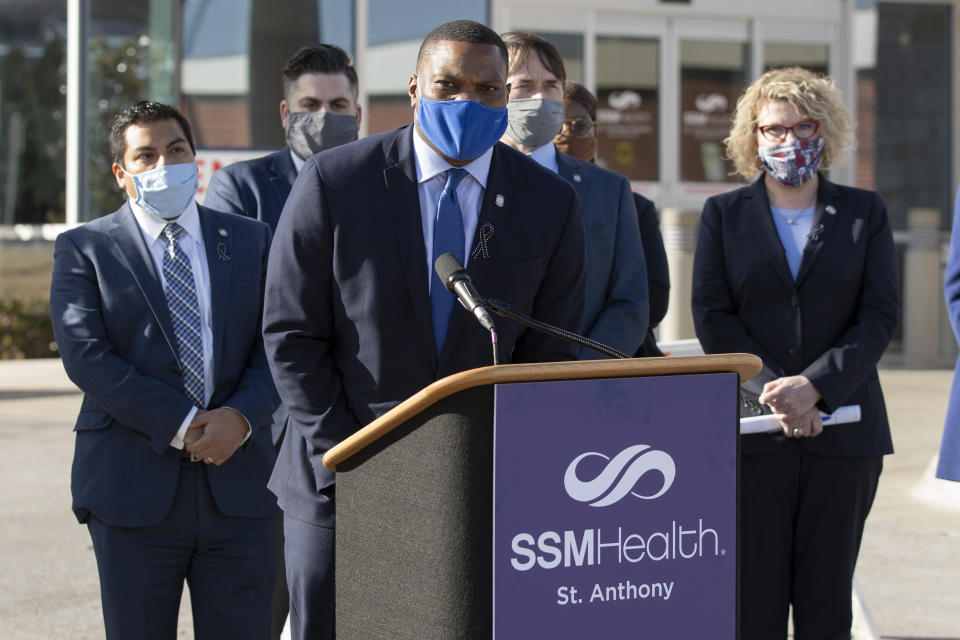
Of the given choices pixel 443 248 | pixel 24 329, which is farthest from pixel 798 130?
pixel 24 329

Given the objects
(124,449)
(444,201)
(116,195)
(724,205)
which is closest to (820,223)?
(724,205)

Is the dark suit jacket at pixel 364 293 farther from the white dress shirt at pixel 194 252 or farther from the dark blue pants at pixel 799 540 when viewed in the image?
the dark blue pants at pixel 799 540

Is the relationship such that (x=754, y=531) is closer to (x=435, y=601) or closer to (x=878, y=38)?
(x=435, y=601)

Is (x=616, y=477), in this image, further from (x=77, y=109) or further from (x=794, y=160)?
(x=77, y=109)

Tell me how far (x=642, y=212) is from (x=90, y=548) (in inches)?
157

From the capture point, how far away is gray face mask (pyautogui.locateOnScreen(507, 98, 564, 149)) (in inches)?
175

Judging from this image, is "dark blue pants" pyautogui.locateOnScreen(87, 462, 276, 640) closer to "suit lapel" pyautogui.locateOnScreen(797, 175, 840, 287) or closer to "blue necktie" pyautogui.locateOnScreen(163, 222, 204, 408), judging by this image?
"blue necktie" pyautogui.locateOnScreen(163, 222, 204, 408)

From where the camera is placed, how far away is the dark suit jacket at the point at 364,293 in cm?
301

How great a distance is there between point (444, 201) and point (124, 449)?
53.7 inches

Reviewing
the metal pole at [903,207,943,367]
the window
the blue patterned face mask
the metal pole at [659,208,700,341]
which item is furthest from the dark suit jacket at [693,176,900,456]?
Result: the metal pole at [903,207,943,367]

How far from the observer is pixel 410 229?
9.99 feet

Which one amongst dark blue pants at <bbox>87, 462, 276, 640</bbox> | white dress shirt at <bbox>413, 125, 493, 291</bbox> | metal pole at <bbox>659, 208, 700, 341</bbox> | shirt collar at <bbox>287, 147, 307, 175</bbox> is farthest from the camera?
metal pole at <bbox>659, 208, 700, 341</bbox>

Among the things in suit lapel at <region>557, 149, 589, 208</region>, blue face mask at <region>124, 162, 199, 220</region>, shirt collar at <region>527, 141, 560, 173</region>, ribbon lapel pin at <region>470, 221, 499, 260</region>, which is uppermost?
shirt collar at <region>527, 141, 560, 173</region>

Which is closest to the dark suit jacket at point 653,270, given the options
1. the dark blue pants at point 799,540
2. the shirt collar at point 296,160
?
the dark blue pants at point 799,540
